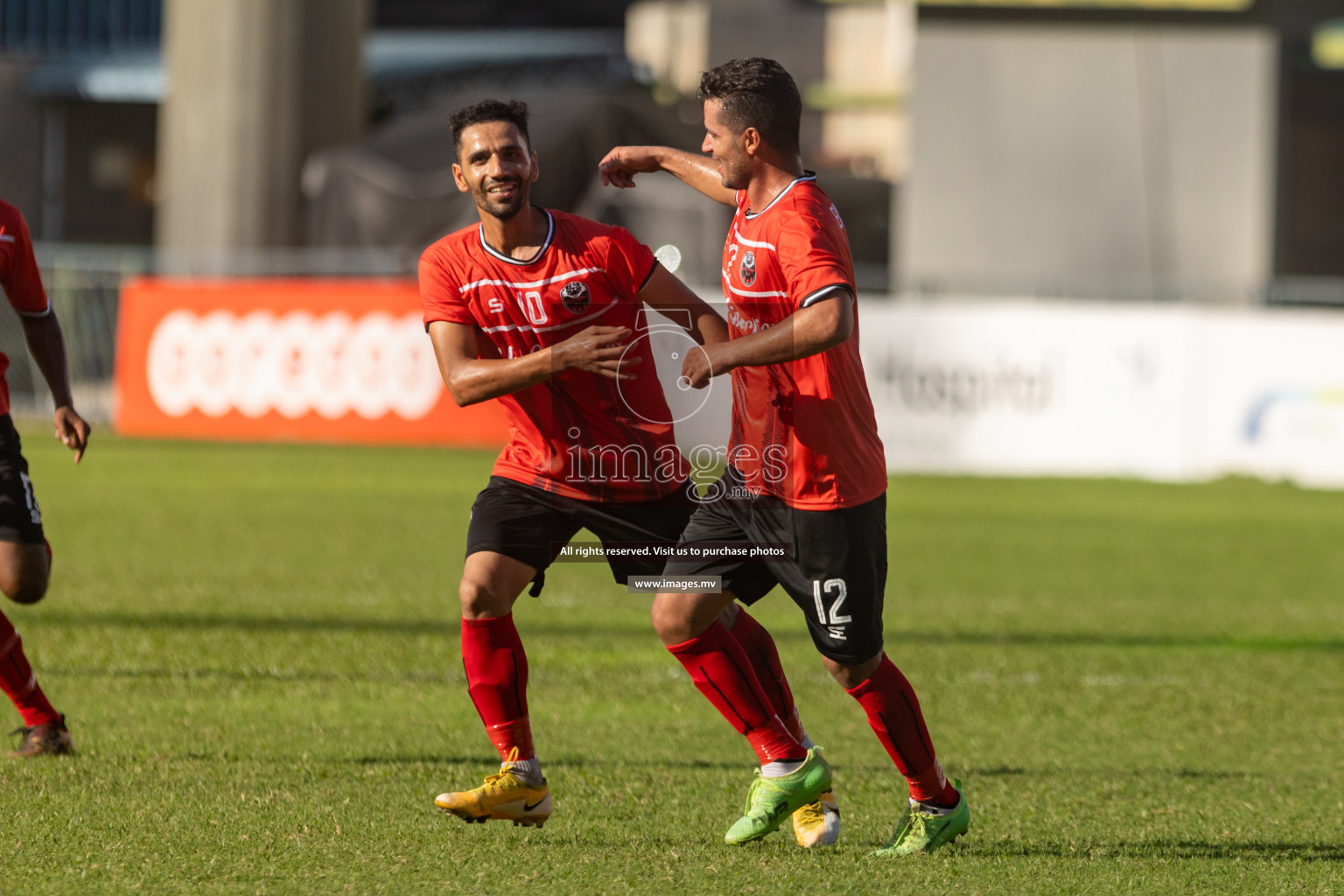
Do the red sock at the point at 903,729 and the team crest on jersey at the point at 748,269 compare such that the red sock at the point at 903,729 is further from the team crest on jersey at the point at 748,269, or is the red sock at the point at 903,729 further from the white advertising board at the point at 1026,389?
the white advertising board at the point at 1026,389

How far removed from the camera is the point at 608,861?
4.58m

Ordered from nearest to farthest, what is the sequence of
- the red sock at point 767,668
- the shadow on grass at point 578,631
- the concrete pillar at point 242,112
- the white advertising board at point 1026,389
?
the red sock at point 767,668 → the shadow on grass at point 578,631 → the white advertising board at point 1026,389 → the concrete pillar at point 242,112

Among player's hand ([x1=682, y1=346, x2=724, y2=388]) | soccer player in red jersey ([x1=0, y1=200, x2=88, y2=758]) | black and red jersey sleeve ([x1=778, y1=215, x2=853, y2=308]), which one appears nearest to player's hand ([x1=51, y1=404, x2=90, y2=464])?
soccer player in red jersey ([x1=0, y1=200, x2=88, y2=758])

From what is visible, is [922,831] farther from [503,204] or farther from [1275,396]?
[1275,396]

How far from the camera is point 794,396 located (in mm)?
4555

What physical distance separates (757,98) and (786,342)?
0.69 m

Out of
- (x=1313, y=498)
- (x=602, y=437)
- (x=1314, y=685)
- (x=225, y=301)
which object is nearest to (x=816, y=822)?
(x=602, y=437)

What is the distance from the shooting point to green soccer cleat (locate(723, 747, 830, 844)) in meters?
4.74

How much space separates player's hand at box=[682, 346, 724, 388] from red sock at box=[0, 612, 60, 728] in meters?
2.60

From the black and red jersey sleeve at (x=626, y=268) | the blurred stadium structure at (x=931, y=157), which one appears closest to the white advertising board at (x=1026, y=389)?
the blurred stadium structure at (x=931, y=157)

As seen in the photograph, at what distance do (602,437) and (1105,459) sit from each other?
13.3 meters

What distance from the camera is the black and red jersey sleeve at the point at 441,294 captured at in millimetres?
4801

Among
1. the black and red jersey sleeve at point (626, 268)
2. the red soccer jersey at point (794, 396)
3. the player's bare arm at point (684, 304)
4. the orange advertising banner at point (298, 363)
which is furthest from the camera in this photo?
the orange advertising banner at point (298, 363)

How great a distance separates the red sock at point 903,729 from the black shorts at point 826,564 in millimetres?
138
